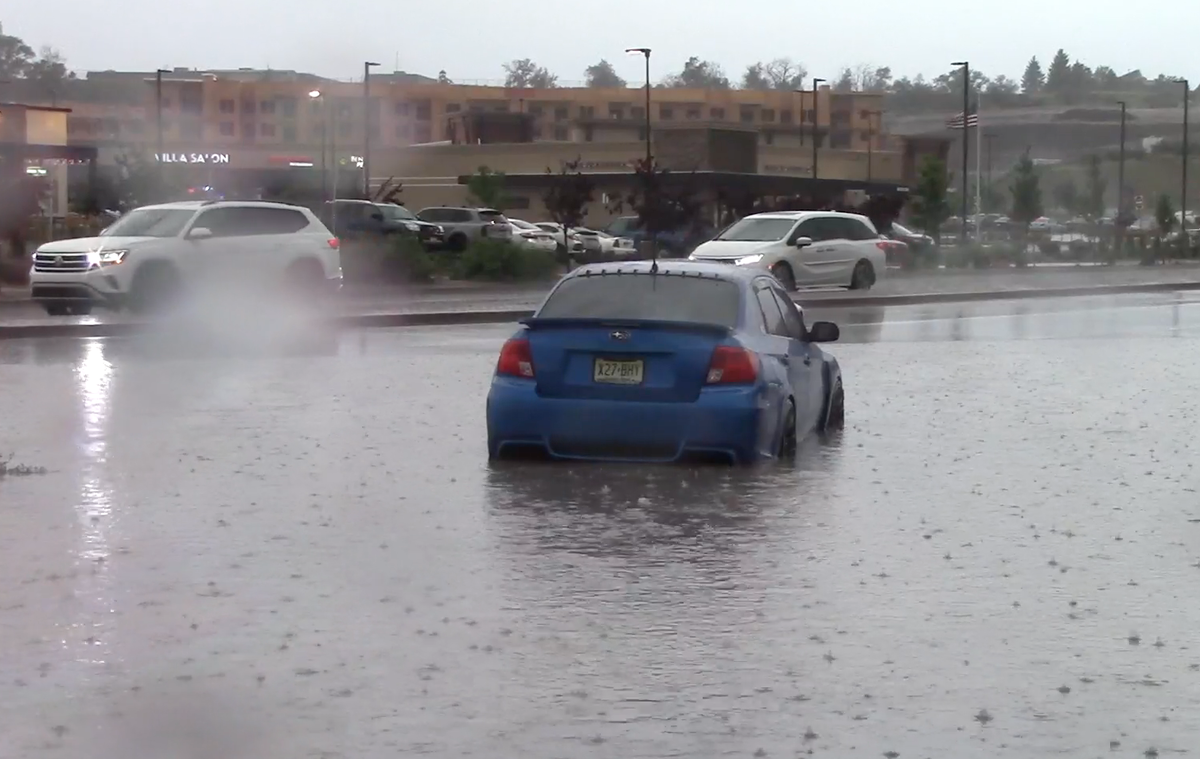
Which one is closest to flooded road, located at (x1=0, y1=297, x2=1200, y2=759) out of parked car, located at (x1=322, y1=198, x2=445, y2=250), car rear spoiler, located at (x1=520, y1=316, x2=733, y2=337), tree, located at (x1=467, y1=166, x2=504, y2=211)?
car rear spoiler, located at (x1=520, y1=316, x2=733, y2=337)

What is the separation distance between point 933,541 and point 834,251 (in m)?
29.3

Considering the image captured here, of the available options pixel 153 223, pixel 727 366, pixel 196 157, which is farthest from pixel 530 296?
pixel 196 157

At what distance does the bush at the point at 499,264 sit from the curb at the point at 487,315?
897 centimetres

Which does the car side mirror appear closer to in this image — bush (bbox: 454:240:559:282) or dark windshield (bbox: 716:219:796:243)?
dark windshield (bbox: 716:219:796:243)

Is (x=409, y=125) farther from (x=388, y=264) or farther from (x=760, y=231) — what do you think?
(x=760, y=231)

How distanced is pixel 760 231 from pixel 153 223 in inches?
518

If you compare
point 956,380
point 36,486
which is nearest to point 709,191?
point 956,380

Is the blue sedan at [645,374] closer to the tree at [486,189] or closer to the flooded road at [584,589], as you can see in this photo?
the flooded road at [584,589]

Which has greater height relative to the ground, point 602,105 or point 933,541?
point 602,105

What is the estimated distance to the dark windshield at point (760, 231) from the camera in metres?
38.6

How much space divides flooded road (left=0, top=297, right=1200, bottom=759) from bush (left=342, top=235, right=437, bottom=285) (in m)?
23.9

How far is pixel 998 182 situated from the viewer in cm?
15762

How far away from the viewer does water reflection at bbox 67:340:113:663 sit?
833 cm

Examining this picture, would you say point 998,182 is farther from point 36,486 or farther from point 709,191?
point 36,486
